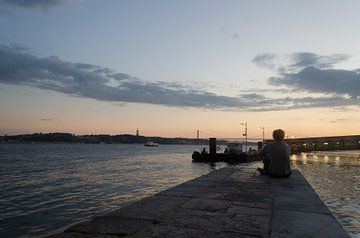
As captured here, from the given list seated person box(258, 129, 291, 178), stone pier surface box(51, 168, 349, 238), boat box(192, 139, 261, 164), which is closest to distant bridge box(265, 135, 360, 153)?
boat box(192, 139, 261, 164)

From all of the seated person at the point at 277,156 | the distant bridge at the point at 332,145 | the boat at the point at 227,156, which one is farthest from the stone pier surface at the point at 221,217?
the distant bridge at the point at 332,145

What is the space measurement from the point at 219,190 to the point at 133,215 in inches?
134

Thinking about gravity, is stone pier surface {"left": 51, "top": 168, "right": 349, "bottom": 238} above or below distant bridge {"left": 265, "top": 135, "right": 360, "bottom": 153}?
below

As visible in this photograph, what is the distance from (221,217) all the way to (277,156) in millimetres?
5493

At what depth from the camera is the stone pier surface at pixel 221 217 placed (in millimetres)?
4691

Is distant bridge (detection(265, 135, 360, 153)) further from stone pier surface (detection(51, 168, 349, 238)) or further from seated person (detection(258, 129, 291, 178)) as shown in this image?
stone pier surface (detection(51, 168, 349, 238))

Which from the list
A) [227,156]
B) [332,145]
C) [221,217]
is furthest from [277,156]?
[332,145]

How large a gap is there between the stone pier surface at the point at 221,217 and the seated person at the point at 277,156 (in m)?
2.15

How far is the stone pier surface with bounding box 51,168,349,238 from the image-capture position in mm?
4691

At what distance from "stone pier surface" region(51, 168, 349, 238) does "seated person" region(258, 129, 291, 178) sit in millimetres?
2148

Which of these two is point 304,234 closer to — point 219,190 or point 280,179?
point 219,190

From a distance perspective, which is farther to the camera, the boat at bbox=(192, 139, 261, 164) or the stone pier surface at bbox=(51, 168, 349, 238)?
the boat at bbox=(192, 139, 261, 164)

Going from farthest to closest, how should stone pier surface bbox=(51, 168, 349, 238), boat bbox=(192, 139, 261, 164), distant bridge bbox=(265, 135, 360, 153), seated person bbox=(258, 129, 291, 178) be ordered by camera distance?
distant bridge bbox=(265, 135, 360, 153) < boat bbox=(192, 139, 261, 164) < seated person bbox=(258, 129, 291, 178) < stone pier surface bbox=(51, 168, 349, 238)

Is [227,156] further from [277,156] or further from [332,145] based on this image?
[332,145]
